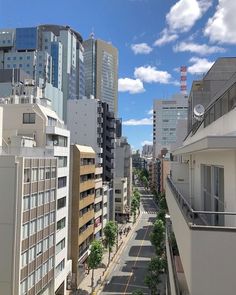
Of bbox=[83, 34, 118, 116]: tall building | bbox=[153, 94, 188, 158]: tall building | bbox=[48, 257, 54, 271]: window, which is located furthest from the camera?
bbox=[153, 94, 188, 158]: tall building

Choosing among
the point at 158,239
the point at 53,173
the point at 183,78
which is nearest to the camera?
the point at 53,173

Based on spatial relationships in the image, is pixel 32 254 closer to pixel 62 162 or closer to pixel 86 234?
pixel 62 162

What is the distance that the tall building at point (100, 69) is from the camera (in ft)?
577

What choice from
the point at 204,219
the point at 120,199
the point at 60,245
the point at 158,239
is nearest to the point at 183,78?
the point at 120,199

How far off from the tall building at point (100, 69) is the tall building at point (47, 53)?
48.9 meters

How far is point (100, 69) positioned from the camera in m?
179

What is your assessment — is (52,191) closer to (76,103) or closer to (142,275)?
(142,275)

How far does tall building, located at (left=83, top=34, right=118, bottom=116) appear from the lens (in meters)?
176

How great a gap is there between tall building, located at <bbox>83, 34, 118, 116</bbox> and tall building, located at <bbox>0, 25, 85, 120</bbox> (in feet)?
160

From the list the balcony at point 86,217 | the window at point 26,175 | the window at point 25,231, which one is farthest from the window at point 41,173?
the balcony at point 86,217

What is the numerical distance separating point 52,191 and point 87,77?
150 meters

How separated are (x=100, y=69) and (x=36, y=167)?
158 metres

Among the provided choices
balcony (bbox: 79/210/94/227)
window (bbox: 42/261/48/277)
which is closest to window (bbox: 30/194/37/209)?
window (bbox: 42/261/48/277)

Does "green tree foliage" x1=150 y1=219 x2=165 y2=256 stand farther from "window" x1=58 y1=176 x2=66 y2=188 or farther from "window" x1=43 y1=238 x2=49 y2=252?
"window" x1=43 y1=238 x2=49 y2=252
